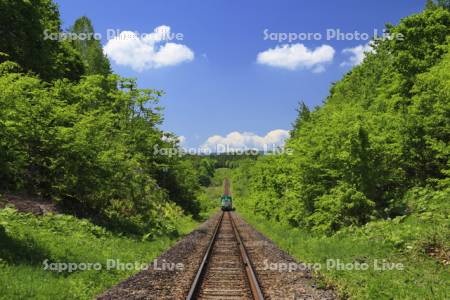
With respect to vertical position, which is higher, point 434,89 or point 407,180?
point 434,89

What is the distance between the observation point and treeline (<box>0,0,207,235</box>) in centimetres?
1505

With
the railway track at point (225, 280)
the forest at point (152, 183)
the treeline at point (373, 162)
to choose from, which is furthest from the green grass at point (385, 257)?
the railway track at point (225, 280)

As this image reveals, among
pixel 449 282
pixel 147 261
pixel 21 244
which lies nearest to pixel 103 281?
pixel 21 244

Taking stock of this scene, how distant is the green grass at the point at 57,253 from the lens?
31.6 ft

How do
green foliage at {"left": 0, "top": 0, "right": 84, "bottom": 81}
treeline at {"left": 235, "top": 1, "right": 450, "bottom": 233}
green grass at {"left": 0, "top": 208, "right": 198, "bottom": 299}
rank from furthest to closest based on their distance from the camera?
green foliage at {"left": 0, "top": 0, "right": 84, "bottom": 81}
treeline at {"left": 235, "top": 1, "right": 450, "bottom": 233}
green grass at {"left": 0, "top": 208, "right": 198, "bottom": 299}

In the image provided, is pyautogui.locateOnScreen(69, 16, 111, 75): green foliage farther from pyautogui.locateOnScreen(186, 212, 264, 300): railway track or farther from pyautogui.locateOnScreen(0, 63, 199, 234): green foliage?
pyautogui.locateOnScreen(186, 212, 264, 300): railway track

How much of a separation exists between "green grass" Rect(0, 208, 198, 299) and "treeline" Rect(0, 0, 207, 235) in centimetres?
173

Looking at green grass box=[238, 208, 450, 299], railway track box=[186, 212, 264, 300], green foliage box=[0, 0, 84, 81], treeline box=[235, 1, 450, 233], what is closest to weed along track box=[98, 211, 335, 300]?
railway track box=[186, 212, 264, 300]

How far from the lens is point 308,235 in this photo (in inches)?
877

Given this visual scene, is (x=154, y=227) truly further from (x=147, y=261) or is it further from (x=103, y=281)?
(x=103, y=281)

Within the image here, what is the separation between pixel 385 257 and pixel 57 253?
1061 centimetres

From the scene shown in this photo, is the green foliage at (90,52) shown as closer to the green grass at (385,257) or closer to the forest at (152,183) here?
the forest at (152,183)

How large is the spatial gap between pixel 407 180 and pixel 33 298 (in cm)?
1890

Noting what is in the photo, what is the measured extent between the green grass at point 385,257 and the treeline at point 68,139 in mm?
9772
